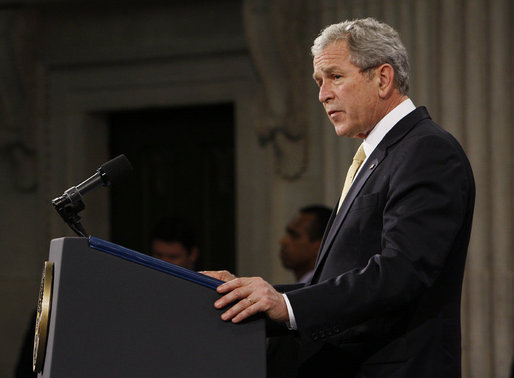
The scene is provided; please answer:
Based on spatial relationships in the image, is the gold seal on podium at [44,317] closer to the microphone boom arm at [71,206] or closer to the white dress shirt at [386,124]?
the microphone boom arm at [71,206]

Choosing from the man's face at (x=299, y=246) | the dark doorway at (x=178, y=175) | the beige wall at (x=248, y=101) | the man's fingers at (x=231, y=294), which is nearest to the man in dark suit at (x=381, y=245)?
the man's fingers at (x=231, y=294)

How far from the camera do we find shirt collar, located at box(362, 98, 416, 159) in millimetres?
2297

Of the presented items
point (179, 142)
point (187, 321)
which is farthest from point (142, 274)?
point (179, 142)

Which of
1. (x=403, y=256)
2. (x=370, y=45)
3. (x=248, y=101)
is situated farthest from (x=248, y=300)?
(x=248, y=101)

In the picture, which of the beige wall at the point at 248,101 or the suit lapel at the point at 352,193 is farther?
the beige wall at the point at 248,101

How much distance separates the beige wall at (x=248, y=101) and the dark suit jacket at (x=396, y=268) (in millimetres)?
2517

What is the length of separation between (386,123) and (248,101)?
3303mm

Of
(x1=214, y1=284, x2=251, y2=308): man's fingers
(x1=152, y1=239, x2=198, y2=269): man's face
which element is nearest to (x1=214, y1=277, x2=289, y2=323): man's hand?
(x1=214, y1=284, x2=251, y2=308): man's fingers

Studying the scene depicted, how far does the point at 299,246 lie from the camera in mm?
4719

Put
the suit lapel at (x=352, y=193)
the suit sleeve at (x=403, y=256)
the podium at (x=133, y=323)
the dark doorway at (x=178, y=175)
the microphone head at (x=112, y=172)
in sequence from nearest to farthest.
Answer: the podium at (x=133, y=323) → the suit sleeve at (x=403, y=256) → the microphone head at (x=112, y=172) → the suit lapel at (x=352, y=193) → the dark doorway at (x=178, y=175)

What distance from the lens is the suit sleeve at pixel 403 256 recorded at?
198 cm

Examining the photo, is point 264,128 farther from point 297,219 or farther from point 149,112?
point 149,112

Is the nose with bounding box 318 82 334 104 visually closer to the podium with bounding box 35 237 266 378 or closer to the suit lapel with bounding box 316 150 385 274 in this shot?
the suit lapel with bounding box 316 150 385 274

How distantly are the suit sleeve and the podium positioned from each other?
158 millimetres
